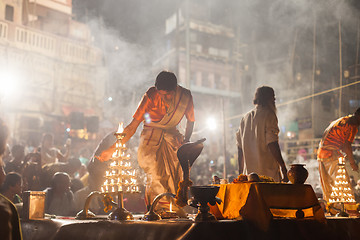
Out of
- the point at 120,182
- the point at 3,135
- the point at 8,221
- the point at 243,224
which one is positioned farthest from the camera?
the point at 120,182

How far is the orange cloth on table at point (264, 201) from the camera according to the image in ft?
11.3

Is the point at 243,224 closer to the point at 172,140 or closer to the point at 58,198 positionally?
the point at 172,140

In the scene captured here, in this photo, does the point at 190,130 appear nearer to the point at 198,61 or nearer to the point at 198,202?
the point at 198,202

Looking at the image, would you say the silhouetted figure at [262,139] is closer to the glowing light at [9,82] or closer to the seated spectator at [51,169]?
the seated spectator at [51,169]

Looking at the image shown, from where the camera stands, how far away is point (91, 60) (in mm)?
26875

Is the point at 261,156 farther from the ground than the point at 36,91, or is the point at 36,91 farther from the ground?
the point at 36,91

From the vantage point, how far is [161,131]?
5059 mm

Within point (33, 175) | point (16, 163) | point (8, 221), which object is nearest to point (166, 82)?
→ point (8, 221)

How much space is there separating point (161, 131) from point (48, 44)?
71.5 ft

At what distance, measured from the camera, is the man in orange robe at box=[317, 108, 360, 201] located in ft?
21.0

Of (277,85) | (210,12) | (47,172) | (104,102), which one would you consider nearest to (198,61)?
(210,12)

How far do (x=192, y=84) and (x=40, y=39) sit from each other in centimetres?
1937

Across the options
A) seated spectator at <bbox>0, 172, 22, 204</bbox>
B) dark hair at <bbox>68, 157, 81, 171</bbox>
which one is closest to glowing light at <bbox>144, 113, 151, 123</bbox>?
seated spectator at <bbox>0, 172, 22, 204</bbox>

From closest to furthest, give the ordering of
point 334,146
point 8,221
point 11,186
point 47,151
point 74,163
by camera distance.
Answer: point 8,221, point 11,186, point 334,146, point 74,163, point 47,151
